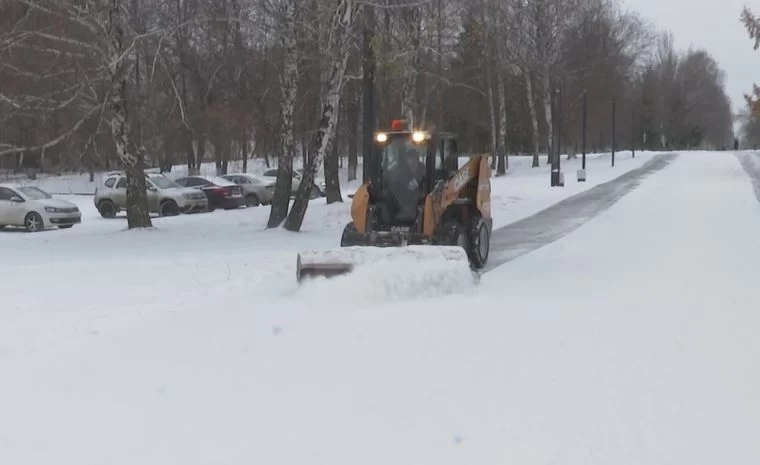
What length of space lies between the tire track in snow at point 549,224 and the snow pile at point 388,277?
10.4ft

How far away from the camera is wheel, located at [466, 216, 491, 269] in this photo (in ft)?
45.1

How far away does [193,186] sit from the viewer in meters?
33.2

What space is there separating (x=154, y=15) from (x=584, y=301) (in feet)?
50.0

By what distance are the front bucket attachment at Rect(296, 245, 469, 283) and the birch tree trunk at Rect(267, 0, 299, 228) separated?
8.45 metres

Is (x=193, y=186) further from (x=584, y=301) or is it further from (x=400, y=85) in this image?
(x=584, y=301)

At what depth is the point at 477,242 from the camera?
13.8 m

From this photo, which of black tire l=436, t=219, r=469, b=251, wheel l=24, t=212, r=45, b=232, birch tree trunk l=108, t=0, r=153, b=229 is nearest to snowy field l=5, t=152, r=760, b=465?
black tire l=436, t=219, r=469, b=251

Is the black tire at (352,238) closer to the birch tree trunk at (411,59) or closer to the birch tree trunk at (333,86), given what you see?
the birch tree trunk at (333,86)

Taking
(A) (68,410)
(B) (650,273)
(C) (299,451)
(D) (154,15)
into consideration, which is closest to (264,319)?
(A) (68,410)

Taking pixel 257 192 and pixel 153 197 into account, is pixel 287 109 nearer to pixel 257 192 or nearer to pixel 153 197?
pixel 153 197

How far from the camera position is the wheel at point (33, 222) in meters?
25.6

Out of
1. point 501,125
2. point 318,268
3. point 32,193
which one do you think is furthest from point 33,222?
point 501,125

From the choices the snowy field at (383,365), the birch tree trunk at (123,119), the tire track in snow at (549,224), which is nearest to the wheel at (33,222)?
the birch tree trunk at (123,119)

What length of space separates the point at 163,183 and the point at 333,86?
1410cm
